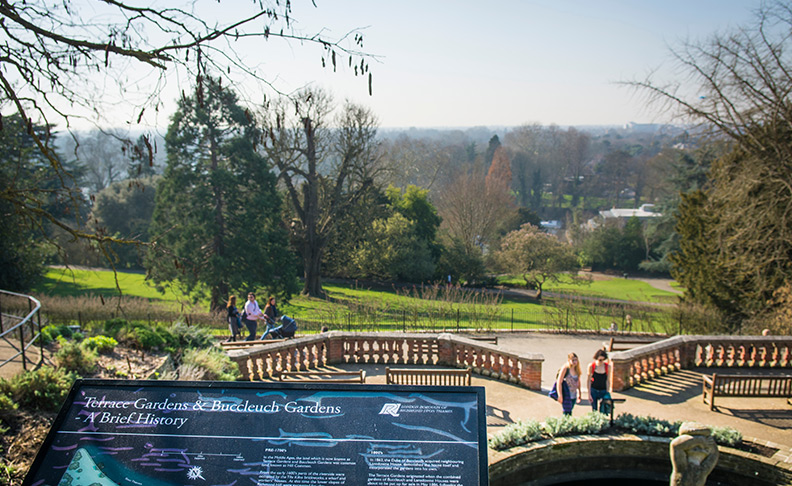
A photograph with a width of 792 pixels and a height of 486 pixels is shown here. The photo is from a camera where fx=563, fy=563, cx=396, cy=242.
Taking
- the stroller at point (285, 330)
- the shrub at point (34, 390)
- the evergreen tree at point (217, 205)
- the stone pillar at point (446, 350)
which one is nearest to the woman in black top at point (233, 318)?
the stroller at point (285, 330)

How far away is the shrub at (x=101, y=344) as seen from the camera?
9.77 metres

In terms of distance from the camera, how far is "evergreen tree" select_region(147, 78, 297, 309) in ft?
86.0

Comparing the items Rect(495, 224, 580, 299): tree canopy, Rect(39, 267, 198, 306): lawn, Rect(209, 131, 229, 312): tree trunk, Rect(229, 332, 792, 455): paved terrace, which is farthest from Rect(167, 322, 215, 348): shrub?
Rect(495, 224, 580, 299): tree canopy

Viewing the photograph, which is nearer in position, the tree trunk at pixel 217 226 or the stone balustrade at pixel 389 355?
the stone balustrade at pixel 389 355

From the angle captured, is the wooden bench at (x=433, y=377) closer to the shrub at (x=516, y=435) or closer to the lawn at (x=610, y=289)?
the shrub at (x=516, y=435)

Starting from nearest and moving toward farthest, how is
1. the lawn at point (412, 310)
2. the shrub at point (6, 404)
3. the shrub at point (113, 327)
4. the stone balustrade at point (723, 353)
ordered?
1. the shrub at point (6, 404)
2. the shrub at point (113, 327)
3. the stone balustrade at point (723, 353)
4. the lawn at point (412, 310)

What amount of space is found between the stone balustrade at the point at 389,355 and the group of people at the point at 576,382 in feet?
5.44

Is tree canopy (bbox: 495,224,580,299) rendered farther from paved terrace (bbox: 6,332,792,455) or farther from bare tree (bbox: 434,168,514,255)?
paved terrace (bbox: 6,332,792,455)

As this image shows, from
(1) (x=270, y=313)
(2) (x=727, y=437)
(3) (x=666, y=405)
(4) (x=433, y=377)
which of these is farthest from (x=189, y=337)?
(2) (x=727, y=437)

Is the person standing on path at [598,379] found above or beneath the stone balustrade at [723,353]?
above

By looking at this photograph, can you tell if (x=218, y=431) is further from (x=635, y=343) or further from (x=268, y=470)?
(x=635, y=343)

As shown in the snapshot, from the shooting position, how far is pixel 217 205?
27.4 meters

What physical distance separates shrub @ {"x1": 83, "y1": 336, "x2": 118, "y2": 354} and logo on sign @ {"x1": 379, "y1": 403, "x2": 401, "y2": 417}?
7672 millimetres

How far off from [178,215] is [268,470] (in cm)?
2558
